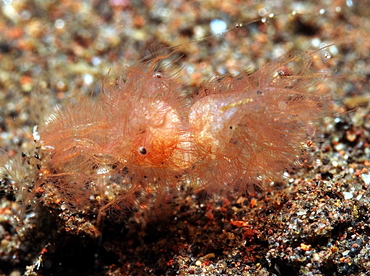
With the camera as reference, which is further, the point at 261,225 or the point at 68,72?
the point at 68,72

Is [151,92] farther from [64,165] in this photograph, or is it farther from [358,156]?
[358,156]

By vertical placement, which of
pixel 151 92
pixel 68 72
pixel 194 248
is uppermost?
pixel 151 92

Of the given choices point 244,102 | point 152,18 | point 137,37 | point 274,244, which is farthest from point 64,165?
point 152,18

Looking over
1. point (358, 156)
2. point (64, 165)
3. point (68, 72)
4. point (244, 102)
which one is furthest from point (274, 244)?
point (68, 72)

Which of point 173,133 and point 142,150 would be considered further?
point 173,133

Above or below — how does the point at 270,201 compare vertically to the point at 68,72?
below

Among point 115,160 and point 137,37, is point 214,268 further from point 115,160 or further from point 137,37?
point 137,37

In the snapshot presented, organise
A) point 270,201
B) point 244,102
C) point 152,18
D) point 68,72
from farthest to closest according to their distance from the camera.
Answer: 1. point 152,18
2. point 68,72
3. point 270,201
4. point 244,102

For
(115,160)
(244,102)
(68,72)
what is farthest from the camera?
(68,72)

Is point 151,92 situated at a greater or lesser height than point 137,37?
greater
